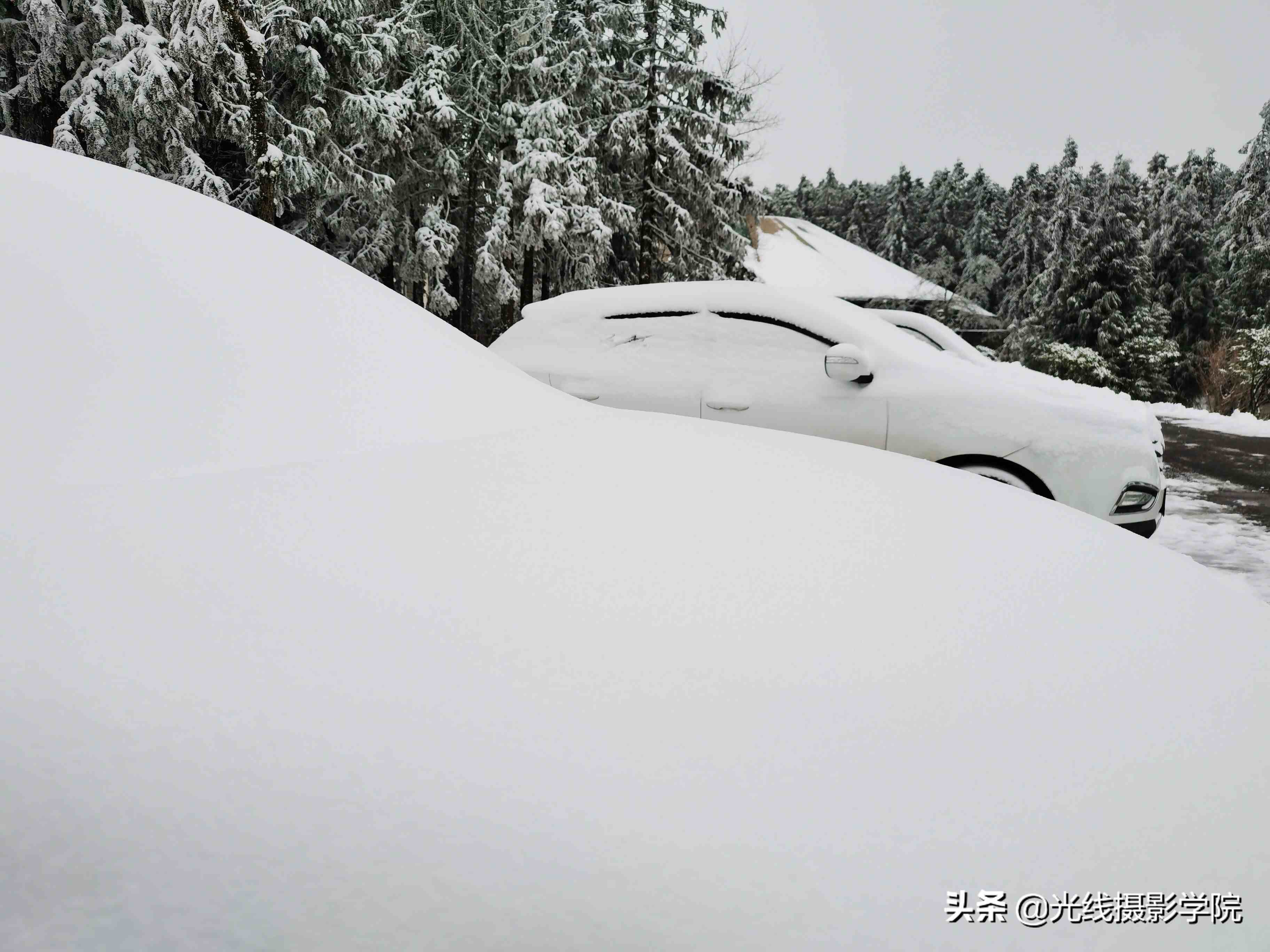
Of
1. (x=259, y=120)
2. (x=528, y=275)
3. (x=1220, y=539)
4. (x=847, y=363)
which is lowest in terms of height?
(x=1220, y=539)

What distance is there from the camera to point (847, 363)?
4559 mm

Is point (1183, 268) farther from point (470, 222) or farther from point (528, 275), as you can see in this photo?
point (470, 222)

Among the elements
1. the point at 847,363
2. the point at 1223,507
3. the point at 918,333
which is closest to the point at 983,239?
the point at 918,333

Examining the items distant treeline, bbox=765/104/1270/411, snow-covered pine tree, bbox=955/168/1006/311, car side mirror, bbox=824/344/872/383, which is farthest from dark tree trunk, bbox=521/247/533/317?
snow-covered pine tree, bbox=955/168/1006/311

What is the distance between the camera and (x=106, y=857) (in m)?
0.86

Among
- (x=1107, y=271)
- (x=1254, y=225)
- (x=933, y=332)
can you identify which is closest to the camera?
(x=933, y=332)

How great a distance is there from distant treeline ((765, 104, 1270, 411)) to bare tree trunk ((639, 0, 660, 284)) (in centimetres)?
336

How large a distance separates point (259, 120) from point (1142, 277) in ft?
105

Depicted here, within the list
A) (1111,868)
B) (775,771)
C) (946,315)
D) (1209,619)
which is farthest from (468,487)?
(946,315)

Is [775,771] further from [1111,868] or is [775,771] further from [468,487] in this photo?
[468,487]

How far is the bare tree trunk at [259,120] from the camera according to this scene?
13969mm

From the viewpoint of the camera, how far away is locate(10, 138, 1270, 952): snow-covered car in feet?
2.84

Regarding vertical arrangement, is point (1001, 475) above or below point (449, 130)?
below

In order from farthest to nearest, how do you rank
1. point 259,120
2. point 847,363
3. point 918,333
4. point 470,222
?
point 470,222
point 259,120
point 918,333
point 847,363
